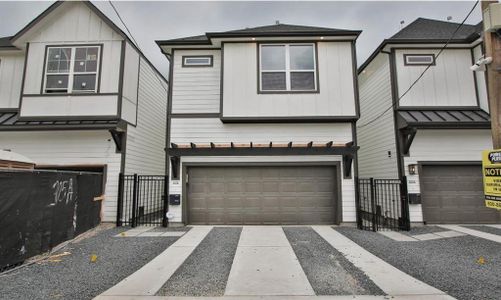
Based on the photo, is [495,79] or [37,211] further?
[37,211]

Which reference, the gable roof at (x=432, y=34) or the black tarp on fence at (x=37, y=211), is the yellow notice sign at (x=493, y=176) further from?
the black tarp on fence at (x=37, y=211)

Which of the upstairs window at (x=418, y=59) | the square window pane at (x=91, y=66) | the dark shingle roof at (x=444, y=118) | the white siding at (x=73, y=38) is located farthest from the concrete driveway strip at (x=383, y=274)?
the square window pane at (x=91, y=66)

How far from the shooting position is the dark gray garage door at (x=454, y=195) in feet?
27.1

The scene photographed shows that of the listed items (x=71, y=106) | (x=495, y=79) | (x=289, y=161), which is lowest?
(x=289, y=161)

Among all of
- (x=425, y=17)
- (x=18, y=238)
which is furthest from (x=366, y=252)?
(x=425, y=17)

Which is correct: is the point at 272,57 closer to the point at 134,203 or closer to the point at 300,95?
the point at 300,95

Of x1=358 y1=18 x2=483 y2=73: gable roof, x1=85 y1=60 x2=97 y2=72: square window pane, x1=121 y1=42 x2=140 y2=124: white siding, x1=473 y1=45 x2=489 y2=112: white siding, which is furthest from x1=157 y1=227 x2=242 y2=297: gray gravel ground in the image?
x1=473 y1=45 x2=489 y2=112: white siding

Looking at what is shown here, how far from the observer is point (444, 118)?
8.30 metres

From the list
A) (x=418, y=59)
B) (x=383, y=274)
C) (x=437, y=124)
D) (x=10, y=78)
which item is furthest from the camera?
(x=10, y=78)

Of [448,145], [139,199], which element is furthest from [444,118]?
[139,199]

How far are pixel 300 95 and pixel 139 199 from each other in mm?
7157

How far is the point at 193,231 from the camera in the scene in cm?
755

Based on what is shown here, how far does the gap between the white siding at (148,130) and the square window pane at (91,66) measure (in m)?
1.74

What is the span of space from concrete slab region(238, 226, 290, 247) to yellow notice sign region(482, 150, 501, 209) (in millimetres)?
3990
